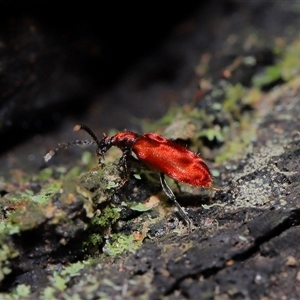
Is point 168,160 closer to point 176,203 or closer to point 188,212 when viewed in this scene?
point 176,203

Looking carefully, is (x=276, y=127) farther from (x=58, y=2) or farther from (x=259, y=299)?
(x=58, y=2)

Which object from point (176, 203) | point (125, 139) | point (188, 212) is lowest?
point (188, 212)

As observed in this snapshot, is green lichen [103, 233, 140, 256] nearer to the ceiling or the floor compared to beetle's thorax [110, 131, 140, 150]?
nearer to the floor

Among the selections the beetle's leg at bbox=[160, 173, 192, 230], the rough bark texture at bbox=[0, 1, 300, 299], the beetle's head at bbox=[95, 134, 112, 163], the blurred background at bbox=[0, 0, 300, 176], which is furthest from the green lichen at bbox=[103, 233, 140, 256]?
the blurred background at bbox=[0, 0, 300, 176]

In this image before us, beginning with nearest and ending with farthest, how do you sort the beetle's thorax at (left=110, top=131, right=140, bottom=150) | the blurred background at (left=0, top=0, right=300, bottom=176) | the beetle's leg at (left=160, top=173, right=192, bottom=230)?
the beetle's leg at (left=160, top=173, right=192, bottom=230), the beetle's thorax at (left=110, top=131, right=140, bottom=150), the blurred background at (left=0, top=0, right=300, bottom=176)

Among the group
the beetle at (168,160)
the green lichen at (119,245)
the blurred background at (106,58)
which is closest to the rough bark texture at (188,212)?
the green lichen at (119,245)

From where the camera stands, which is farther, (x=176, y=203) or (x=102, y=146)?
(x=102, y=146)

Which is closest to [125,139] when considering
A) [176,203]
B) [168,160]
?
[168,160]

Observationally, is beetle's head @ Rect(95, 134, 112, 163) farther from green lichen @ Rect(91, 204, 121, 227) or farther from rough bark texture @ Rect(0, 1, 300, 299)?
green lichen @ Rect(91, 204, 121, 227)

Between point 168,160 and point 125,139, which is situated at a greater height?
point 125,139

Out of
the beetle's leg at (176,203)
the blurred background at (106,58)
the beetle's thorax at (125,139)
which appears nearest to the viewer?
the beetle's leg at (176,203)

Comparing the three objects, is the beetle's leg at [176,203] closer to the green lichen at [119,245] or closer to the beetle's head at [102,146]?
the green lichen at [119,245]
